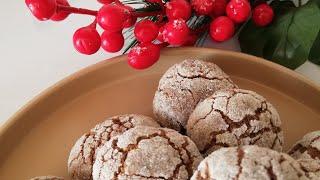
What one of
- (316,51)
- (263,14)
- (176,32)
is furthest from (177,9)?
(316,51)

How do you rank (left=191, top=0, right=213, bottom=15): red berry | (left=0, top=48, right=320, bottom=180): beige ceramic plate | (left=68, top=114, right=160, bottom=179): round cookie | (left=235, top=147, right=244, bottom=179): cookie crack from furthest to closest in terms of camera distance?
(left=191, top=0, right=213, bottom=15): red berry
(left=0, top=48, right=320, bottom=180): beige ceramic plate
(left=68, top=114, right=160, bottom=179): round cookie
(left=235, top=147, right=244, bottom=179): cookie crack

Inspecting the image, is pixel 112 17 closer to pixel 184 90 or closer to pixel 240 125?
pixel 184 90

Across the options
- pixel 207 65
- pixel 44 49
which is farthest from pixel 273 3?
pixel 44 49

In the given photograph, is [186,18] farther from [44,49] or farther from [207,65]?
[44,49]

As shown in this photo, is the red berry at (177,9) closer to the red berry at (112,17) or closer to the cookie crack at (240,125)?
the red berry at (112,17)

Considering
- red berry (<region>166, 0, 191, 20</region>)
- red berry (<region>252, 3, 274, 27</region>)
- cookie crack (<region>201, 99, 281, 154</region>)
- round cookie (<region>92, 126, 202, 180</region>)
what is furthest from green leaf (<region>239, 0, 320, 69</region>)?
round cookie (<region>92, 126, 202, 180</region>)

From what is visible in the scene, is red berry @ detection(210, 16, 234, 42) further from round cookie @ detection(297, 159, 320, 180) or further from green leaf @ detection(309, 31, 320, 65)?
round cookie @ detection(297, 159, 320, 180)
